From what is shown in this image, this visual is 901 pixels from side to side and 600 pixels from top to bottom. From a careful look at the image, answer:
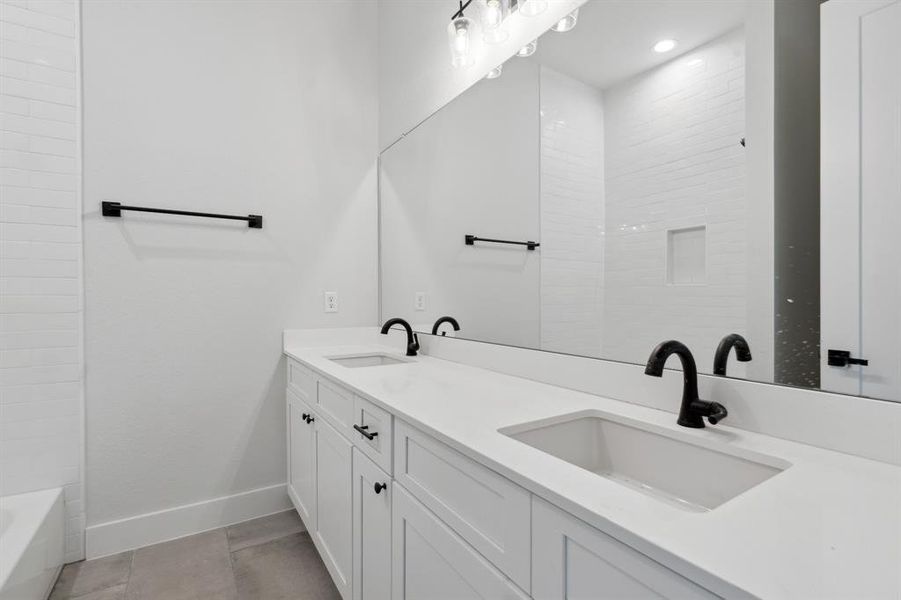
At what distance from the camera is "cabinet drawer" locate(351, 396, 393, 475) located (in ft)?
3.75

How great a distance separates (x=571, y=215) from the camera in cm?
137

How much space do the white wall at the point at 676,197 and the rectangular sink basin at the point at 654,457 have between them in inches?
8.1

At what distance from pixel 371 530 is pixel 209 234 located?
5.31 ft

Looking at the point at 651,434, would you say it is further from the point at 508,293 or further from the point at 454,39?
the point at 454,39

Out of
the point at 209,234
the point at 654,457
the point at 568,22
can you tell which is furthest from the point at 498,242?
the point at 209,234

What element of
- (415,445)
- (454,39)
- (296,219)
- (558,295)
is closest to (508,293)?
(558,295)

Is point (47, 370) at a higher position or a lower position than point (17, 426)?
higher

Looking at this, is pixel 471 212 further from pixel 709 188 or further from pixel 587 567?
pixel 587 567

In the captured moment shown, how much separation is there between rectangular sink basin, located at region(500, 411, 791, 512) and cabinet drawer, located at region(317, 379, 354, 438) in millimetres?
636

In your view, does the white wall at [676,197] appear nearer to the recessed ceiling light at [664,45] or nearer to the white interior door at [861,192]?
the recessed ceiling light at [664,45]

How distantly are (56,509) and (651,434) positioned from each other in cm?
221

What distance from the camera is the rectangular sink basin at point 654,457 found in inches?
32.1

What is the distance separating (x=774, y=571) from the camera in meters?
0.45

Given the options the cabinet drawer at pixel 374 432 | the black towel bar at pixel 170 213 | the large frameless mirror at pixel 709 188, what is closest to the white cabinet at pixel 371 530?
the cabinet drawer at pixel 374 432
